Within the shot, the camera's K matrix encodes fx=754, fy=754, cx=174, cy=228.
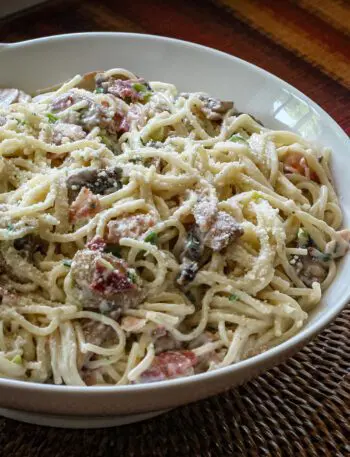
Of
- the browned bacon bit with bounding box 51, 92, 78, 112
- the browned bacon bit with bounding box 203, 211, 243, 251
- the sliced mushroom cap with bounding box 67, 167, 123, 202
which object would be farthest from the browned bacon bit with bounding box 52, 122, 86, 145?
the browned bacon bit with bounding box 203, 211, 243, 251

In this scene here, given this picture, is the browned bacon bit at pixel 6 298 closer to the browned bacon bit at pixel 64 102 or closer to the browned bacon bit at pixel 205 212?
the browned bacon bit at pixel 205 212

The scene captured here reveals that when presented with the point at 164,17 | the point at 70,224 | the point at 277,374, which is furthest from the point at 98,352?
the point at 164,17

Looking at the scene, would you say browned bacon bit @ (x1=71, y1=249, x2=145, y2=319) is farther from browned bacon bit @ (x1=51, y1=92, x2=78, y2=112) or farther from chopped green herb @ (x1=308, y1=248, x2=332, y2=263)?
browned bacon bit @ (x1=51, y1=92, x2=78, y2=112)

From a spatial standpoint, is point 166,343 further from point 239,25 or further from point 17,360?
point 239,25

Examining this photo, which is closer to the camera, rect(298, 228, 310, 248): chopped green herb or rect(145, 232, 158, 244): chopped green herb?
rect(145, 232, 158, 244): chopped green herb

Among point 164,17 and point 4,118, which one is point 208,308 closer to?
point 4,118

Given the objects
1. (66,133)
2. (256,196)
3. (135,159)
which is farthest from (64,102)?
(256,196)

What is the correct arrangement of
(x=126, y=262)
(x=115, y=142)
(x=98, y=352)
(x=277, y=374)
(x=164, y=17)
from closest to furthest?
(x=98, y=352) → (x=126, y=262) → (x=277, y=374) → (x=115, y=142) → (x=164, y=17)
